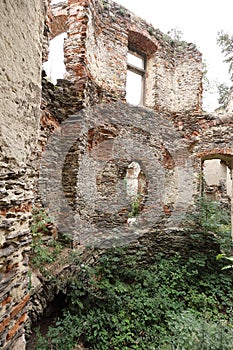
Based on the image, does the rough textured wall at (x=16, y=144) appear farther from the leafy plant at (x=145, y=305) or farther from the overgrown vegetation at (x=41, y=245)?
the leafy plant at (x=145, y=305)

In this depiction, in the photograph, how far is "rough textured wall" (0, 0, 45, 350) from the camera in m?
1.59

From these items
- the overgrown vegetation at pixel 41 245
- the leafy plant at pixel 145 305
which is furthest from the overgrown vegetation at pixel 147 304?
the overgrown vegetation at pixel 41 245

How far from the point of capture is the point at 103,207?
577 cm

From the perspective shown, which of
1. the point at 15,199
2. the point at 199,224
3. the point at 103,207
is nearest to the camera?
the point at 15,199

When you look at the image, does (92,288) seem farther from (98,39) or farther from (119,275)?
(98,39)

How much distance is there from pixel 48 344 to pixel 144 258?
8.37ft

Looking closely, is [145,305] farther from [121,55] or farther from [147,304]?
[121,55]

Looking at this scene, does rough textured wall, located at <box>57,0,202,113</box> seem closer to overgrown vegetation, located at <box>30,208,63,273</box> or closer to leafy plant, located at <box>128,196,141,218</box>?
overgrown vegetation, located at <box>30,208,63,273</box>

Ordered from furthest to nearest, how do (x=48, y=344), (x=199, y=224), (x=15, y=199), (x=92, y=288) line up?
1. (x=199, y=224)
2. (x=92, y=288)
3. (x=48, y=344)
4. (x=15, y=199)

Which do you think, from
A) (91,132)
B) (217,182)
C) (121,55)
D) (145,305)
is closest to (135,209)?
(91,132)

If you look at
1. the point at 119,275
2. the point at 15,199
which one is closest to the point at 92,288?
the point at 119,275

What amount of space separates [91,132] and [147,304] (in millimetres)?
3571

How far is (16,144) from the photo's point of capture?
1761mm

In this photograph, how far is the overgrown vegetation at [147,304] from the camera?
2.69 metres
